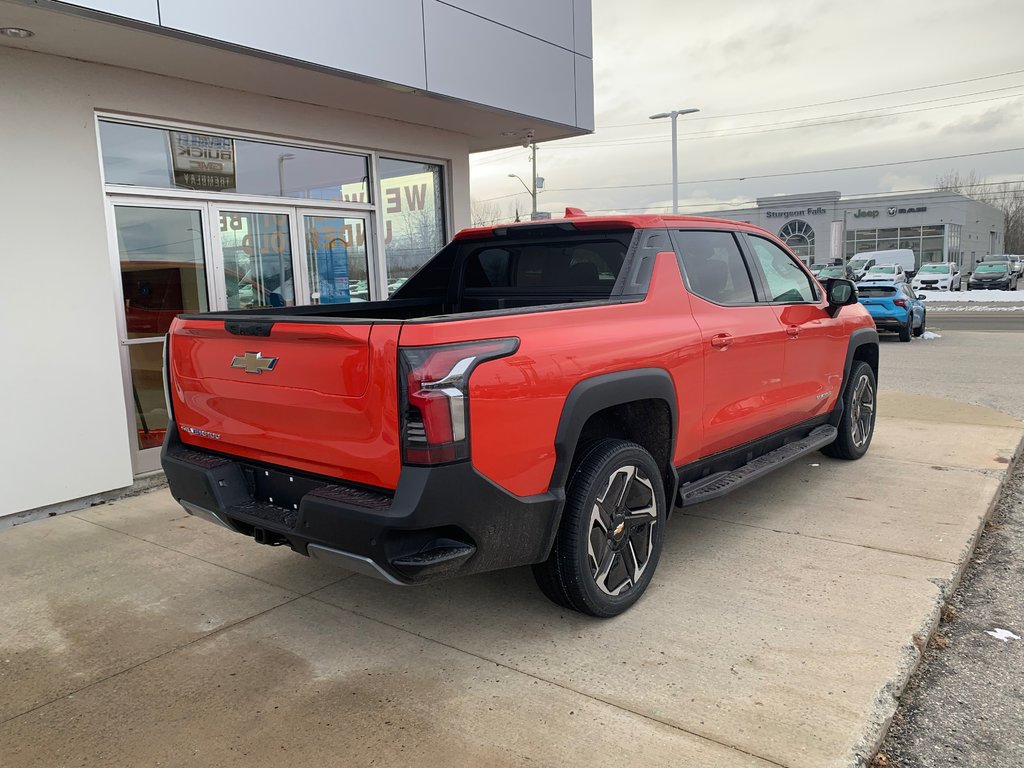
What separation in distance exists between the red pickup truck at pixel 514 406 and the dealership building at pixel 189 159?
87.4 inches

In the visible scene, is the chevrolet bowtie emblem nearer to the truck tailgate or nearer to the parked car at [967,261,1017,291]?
the truck tailgate

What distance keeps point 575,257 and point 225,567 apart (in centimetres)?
275

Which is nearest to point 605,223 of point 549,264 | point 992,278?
point 549,264

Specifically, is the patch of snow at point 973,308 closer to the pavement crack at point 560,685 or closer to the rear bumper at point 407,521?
the pavement crack at point 560,685

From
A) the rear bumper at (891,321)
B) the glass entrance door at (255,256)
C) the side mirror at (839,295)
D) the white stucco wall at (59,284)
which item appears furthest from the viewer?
the rear bumper at (891,321)

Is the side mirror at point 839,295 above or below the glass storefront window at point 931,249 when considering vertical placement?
below

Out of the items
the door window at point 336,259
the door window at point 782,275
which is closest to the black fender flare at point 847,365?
the door window at point 782,275

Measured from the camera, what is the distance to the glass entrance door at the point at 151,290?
6.16 meters

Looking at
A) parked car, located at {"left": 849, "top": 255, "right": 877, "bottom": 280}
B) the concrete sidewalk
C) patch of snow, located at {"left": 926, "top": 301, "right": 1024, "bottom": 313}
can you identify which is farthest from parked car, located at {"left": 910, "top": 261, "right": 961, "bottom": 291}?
the concrete sidewalk

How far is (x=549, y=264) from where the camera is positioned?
4.59 meters

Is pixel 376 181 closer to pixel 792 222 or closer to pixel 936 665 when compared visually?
pixel 936 665

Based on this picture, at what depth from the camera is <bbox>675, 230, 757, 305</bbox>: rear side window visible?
4305 mm

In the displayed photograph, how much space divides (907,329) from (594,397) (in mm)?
15711

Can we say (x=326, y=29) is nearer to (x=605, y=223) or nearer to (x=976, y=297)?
(x=605, y=223)
